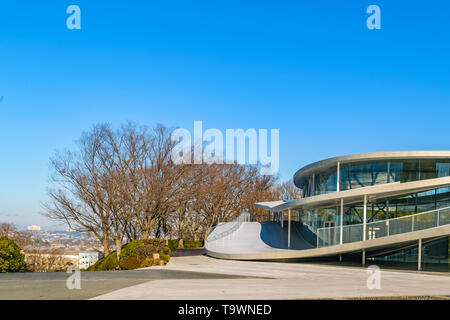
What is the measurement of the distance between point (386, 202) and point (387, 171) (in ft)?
7.39

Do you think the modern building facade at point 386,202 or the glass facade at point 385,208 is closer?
the modern building facade at point 386,202

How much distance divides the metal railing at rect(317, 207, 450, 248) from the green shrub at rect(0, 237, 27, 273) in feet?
51.8

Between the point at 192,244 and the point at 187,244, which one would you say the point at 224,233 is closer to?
the point at 187,244

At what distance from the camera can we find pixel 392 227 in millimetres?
22094

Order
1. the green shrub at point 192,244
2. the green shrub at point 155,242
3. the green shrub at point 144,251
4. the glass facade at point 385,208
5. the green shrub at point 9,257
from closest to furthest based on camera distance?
the green shrub at point 9,257 → the glass facade at point 385,208 → the green shrub at point 144,251 → the green shrub at point 155,242 → the green shrub at point 192,244

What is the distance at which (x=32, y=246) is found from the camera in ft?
144

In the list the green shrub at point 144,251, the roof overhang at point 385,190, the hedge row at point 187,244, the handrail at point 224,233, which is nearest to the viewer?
the roof overhang at point 385,190

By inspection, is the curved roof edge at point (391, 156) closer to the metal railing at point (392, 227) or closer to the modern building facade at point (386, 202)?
the modern building facade at point (386, 202)

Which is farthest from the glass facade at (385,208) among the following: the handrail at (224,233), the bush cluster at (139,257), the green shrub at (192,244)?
the green shrub at (192,244)

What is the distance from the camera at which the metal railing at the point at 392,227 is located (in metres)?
21.3

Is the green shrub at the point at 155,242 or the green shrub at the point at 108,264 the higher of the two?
the green shrub at the point at 155,242

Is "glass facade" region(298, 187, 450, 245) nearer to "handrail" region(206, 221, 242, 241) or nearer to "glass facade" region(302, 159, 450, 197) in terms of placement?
"glass facade" region(302, 159, 450, 197)

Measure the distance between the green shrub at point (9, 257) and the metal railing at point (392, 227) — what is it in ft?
51.8

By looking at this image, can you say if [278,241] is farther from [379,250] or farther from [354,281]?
[354,281]
